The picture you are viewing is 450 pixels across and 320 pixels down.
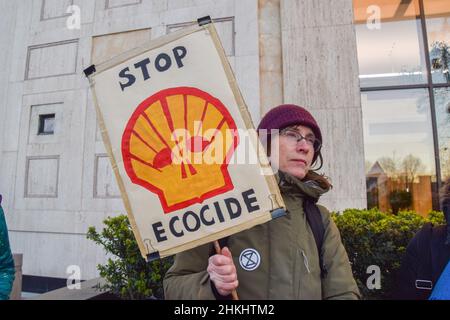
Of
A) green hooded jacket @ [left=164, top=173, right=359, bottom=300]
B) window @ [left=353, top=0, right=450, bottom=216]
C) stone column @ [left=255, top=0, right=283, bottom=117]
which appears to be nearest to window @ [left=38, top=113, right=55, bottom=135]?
stone column @ [left=255, top=0, right=283, bottom=117]

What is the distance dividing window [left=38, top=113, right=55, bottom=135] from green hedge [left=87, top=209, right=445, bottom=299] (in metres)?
3.84

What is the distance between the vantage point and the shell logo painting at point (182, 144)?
1487 millimetres

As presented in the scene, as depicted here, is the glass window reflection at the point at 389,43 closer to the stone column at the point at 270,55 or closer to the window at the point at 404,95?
the window at the point at 404,95

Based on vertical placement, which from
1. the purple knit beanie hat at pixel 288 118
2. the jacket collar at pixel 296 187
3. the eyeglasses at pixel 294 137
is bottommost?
the jacket collar at pixel 296 187

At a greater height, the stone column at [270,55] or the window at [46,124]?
the stone column at [270,55]

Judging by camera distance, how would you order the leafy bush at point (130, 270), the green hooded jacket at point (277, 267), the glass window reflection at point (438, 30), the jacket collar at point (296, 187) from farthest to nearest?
the glass window reflection at point (438, 30) → the leafy bush at point (130, 270) → the jacket collar at point (296, 187) → the green hooded jacket at point (277, 267)

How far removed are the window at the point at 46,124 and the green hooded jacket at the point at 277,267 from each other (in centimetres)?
623

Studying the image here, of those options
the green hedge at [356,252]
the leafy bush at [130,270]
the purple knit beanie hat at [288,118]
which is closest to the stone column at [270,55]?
the green hedge at [356,252]

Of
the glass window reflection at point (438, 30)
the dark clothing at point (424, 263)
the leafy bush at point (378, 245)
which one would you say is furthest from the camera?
the glass window reflection at point (438, 30)

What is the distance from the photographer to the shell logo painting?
149 centimetres

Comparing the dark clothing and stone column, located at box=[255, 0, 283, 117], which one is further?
stone column, located at box=[255, 0, 283, 117]

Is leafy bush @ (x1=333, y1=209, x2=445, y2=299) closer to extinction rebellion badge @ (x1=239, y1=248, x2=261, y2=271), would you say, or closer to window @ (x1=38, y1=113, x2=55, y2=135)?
extinction rebellion badge @ (x1=239, y1=248, x2=261, y2=271)

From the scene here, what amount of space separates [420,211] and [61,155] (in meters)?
7.30

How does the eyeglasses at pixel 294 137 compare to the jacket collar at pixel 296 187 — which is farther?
the eyeglasses at pixel 294 137
